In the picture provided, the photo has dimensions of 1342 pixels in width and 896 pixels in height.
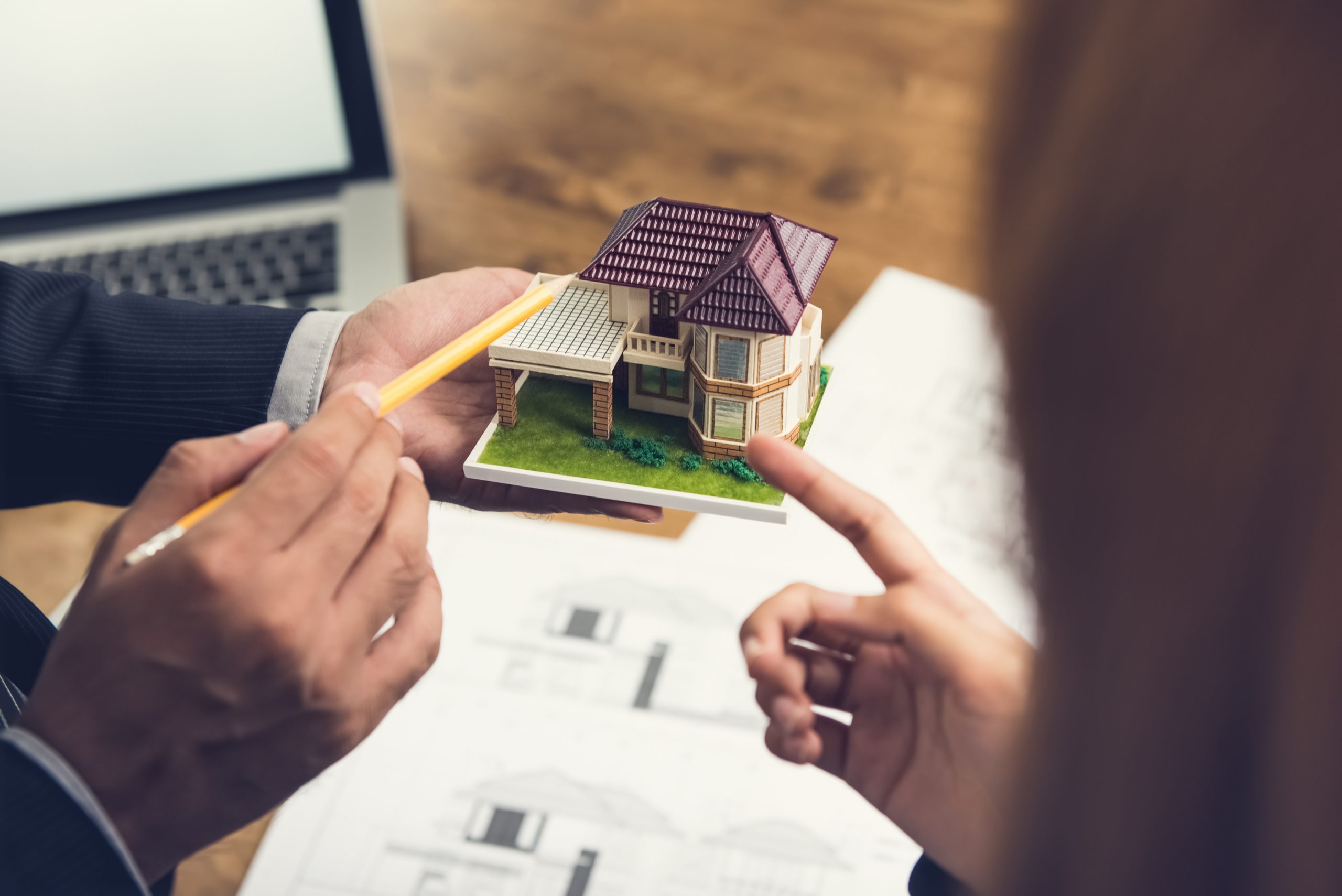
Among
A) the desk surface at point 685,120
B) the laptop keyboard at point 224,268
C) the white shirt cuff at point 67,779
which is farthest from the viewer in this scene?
the desk surface at point 685,120

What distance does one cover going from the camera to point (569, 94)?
2086 millimetres

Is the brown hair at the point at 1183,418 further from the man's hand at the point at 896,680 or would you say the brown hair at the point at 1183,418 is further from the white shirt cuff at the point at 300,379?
the white shirt cuff at the point at 300,379

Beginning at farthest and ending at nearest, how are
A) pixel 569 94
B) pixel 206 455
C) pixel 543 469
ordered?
1. pixel 569 94
2. pixel 543 469
3. pixel 206 455

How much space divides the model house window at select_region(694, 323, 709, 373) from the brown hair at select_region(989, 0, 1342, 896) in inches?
26.9

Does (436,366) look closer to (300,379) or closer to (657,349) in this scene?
(657,349)

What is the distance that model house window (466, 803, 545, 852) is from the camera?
4.32ft

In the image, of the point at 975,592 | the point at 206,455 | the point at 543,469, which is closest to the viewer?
the point at 206,455

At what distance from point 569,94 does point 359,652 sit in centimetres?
148

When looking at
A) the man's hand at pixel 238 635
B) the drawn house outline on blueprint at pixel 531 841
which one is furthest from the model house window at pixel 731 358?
the drawn house outline on blueprint at pixel 531 841

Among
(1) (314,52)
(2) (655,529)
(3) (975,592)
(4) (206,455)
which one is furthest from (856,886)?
(1) (314,52)

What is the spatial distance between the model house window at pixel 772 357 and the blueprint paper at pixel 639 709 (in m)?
0.16

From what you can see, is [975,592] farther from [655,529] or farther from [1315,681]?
[1315,681]

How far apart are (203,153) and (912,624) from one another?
56.2 inches

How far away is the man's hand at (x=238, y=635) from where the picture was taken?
0.80m
